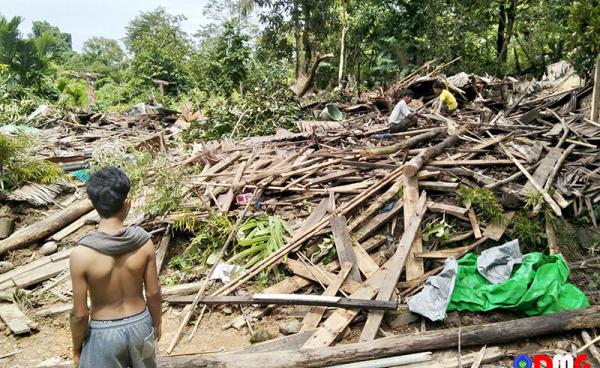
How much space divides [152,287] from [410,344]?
2.09 metres

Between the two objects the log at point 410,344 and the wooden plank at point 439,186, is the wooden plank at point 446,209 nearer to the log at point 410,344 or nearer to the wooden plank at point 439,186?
the wooden plank at point 439,186

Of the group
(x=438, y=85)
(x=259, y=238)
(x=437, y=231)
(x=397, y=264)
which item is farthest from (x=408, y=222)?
(x=438, y=85)

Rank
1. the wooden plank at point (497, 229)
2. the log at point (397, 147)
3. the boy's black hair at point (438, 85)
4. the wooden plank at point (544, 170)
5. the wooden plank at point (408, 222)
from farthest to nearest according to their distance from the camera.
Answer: the boy's black hair at point (438, 85) → the log at point (397, 147) → the wooden plank at point (544, 170) → the wooden plank at point (497, 229) → the wooden plank at point (408, 222)

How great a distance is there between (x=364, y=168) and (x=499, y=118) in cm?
336

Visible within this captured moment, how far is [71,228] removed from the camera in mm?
6121

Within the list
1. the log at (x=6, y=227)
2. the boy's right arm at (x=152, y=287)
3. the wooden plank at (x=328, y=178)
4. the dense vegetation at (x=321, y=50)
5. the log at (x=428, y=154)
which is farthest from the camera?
the dense vegetation at (x=321, y=50)

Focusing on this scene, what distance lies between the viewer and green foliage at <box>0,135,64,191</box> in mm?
6656

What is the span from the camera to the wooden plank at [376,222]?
487 centimetres

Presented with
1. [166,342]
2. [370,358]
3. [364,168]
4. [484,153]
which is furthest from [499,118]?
[166,342]

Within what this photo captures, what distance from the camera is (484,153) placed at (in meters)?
6.03

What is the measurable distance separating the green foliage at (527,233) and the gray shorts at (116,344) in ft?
12.6

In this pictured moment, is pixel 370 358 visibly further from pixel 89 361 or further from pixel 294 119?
pixel 294 119

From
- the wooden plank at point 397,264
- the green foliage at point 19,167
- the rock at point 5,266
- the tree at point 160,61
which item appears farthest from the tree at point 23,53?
the wooden plank at point 397,264

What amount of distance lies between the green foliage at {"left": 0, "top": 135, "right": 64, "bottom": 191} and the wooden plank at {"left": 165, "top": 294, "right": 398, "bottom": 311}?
4.02m
